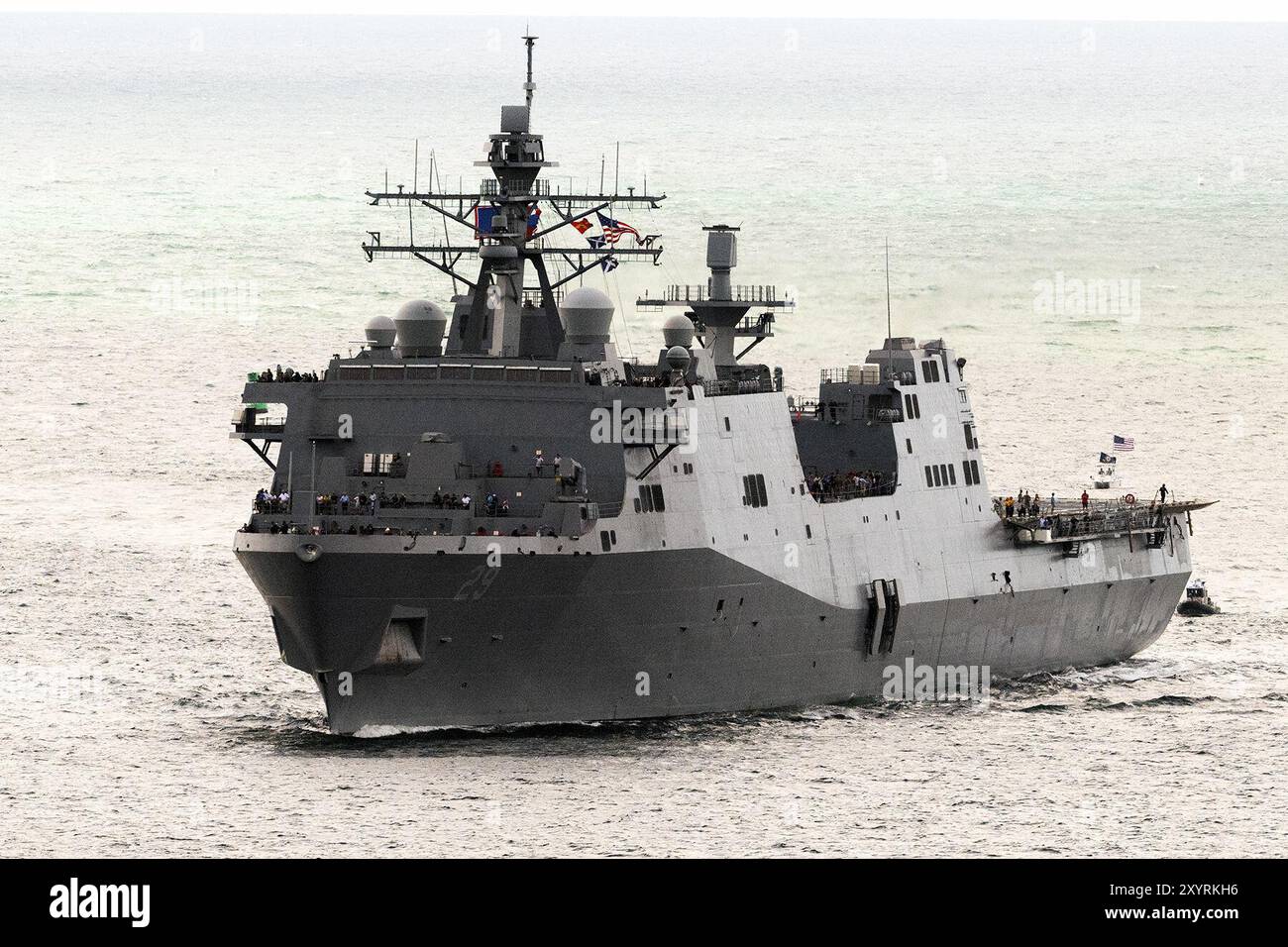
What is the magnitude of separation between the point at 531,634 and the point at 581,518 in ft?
7.82

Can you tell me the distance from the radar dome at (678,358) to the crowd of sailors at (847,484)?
527 centimetres

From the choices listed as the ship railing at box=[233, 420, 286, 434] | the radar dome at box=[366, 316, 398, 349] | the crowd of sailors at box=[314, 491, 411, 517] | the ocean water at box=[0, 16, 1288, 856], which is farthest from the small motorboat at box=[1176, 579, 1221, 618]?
the ship railing at box=[233, 420, 286, 434]

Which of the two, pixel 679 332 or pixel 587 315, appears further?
pixel 679 332

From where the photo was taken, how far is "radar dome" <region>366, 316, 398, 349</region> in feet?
179

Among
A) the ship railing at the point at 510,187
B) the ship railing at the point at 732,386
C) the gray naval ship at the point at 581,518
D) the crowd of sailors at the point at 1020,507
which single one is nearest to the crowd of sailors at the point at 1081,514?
the crowd of sailors at the point at 1020,507

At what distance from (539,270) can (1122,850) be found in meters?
19.8

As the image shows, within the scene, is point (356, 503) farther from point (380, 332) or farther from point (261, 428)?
point (380, 332)

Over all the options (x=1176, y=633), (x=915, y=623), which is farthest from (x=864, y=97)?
(x=915, y=623)

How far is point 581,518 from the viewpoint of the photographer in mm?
48188

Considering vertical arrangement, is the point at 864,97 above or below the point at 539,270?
above

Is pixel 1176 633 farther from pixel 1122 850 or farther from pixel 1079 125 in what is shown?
pixel 1079 125

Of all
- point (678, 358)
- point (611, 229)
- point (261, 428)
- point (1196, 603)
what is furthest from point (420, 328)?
point (1196, 603)

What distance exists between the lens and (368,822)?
139 feet

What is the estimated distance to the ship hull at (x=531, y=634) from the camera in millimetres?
47375
